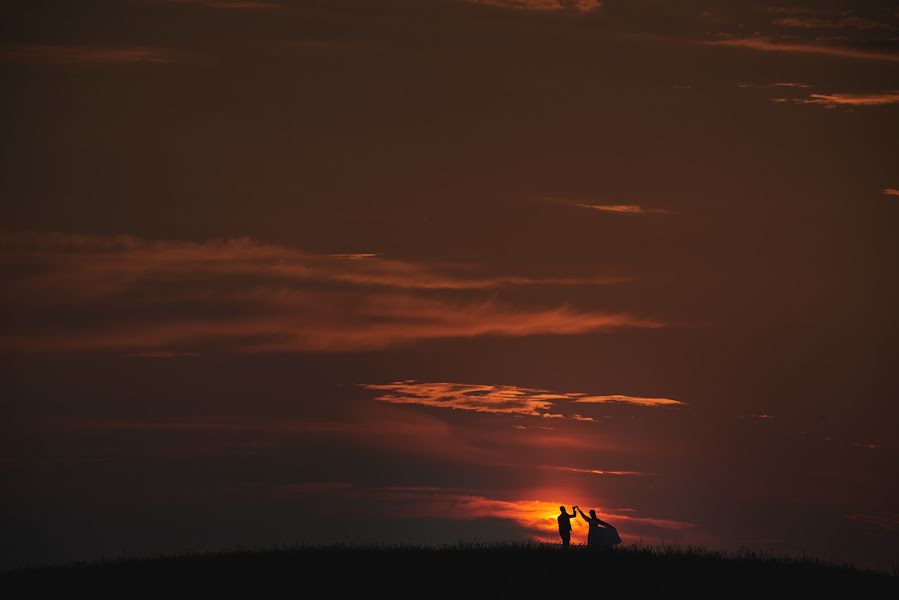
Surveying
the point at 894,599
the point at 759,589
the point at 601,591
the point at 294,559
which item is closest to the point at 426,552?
the point at 294,559

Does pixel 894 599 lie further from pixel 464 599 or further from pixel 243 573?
pixel 243 573

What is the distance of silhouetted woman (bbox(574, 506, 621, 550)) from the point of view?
135 ft

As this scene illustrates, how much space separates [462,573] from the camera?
122 feet

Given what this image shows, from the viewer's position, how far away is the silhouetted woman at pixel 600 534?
135ft

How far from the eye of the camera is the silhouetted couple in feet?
135

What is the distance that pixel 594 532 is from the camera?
4147 cm

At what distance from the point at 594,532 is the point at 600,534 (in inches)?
7.8

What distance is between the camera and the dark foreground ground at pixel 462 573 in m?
35.8

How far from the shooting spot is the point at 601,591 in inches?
1373

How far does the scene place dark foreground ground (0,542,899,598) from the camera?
35.8m

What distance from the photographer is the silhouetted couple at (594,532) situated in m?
41.2

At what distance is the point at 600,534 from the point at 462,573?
6.15 meters

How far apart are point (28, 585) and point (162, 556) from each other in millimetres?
4677

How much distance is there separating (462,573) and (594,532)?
19.8 ft
